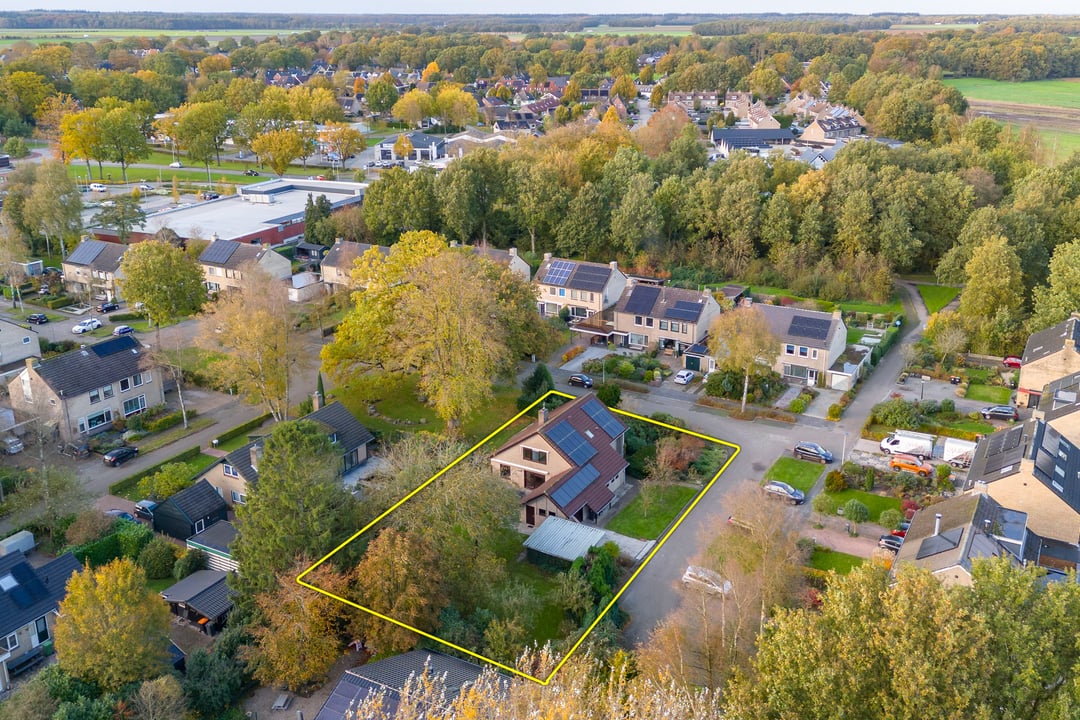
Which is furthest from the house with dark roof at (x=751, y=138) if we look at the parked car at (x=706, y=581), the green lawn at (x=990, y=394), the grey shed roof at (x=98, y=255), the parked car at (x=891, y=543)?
the parked car at (x=706, y=581)

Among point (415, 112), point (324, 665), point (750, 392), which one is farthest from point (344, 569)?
point (415, 112)

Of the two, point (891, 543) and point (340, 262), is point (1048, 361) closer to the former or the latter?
point (891, 543)

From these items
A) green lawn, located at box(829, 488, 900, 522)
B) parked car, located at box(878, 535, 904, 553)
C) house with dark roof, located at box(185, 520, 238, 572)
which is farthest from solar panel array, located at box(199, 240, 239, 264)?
parked car, located at box(878, 535, 904, 553)

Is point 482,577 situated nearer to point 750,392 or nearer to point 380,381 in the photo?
point 380,381

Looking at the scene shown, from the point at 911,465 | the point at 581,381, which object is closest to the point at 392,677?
the point at 911,465

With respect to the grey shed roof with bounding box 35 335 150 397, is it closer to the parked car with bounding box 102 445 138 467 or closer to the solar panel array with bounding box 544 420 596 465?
the parked car with bounding box 102 445 138 467
